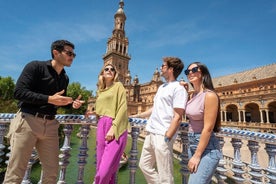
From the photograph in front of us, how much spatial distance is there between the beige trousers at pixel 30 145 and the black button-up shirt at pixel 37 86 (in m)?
0.16

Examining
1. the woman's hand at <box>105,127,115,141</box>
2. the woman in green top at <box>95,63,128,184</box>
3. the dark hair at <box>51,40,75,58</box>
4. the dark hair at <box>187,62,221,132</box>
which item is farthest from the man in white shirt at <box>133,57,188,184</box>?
the dark hair at <box>51,40,75,58</box>

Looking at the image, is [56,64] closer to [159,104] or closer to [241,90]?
[159,104]

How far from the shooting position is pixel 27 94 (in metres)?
2.41

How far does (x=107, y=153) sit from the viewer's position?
2.75 m

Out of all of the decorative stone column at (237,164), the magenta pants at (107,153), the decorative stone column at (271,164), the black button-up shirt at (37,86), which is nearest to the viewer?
the black button-up shirt at (37,86)

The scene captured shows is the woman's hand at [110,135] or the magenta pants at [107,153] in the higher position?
the woman's hand at [110,135]

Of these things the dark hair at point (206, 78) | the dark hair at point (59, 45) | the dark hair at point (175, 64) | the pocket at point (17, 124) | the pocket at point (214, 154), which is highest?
the dark hair at point (59, 45)

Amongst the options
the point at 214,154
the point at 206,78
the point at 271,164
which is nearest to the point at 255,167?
the point at 271,164

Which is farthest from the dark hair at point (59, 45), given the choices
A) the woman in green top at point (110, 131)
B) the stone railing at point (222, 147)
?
the stone railing at point (222, 147)

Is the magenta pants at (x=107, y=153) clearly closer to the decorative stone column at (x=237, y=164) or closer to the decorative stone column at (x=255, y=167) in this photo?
the decorative stone column at (x=237, y=164)

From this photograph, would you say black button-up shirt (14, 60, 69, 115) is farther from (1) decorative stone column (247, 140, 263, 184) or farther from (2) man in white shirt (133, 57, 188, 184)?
(1) decorative stone column (247, 140, 263, 184)

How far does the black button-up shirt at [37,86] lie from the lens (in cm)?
243

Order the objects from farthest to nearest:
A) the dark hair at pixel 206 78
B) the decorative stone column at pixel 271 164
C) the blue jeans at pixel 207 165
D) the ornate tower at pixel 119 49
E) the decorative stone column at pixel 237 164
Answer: the ornate tower at pixel 119 49, the decorative stone column at pixel 237 164, the decorative stone column at pixel 271 164, the dark hair at pixel 206 78, the blue jeans at pixel 207 165

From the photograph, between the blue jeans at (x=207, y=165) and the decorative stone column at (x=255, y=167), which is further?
the decorative stone column at (x=255, y=167)
